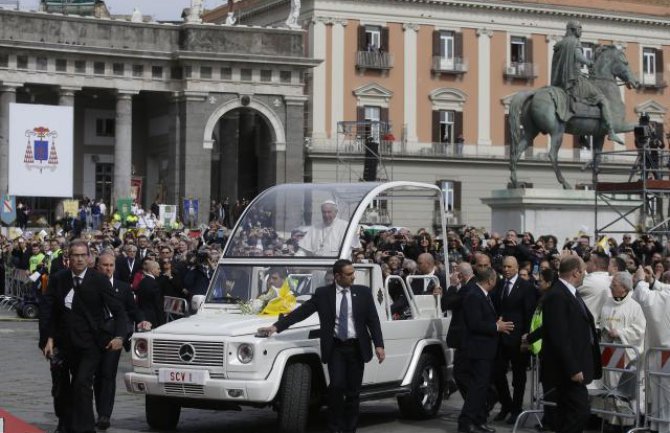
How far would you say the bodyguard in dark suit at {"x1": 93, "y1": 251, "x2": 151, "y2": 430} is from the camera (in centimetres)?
1441

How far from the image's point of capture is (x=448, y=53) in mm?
70562

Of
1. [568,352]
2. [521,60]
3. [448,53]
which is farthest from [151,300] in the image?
[521,60]

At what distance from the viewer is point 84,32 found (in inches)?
2296

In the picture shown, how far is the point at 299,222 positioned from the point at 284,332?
2214 millimetres

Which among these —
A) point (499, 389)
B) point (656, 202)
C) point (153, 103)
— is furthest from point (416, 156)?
point (499, 389)

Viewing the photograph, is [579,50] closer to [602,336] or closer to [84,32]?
[602,336]

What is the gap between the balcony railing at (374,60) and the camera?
67.8 metres

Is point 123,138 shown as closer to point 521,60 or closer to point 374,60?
point 374,60

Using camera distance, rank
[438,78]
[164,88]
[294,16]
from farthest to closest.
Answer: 1. [438,78]
2. [294,16]
3. [164,88]

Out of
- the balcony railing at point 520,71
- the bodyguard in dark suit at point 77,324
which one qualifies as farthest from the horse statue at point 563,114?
the balcony railing at point 520,71

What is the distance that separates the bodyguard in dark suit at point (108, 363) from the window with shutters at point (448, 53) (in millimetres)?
55927

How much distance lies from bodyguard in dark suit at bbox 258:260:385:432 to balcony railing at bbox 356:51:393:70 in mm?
54463

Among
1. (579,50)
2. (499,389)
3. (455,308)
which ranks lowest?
(499,389)

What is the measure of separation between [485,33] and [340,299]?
58.6 m
